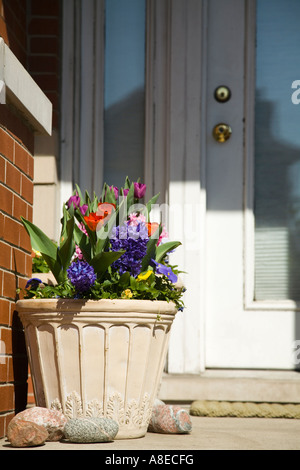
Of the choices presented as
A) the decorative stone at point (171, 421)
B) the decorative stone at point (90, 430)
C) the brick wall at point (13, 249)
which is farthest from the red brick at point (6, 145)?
the decorative stone at point (171, 421)

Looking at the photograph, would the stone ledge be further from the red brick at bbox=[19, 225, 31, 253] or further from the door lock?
the door lock

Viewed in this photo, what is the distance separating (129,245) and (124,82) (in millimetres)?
1479

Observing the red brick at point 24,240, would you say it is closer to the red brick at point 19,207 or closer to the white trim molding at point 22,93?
Result: the red brick at point 19,207

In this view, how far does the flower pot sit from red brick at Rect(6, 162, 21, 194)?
0.38 m

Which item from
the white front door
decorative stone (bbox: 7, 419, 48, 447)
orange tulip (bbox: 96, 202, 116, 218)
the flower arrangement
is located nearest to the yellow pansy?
the flower arrangement

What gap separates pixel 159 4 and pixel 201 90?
0.46 metres

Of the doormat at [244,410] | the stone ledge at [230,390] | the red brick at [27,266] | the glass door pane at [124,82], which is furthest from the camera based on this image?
the glass door pane at [124,82]

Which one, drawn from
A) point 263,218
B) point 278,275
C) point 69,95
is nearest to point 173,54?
point 69,95

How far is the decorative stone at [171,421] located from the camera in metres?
2.37

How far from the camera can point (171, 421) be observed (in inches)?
93.3

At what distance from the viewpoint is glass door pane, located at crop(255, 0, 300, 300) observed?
340cm

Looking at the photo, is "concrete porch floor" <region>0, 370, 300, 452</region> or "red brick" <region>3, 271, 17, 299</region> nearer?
"concrete porch floor" <region>0, 370, 300, 452</region>

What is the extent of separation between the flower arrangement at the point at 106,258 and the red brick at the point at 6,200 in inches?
2.4

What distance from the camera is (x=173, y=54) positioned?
3449 mm
